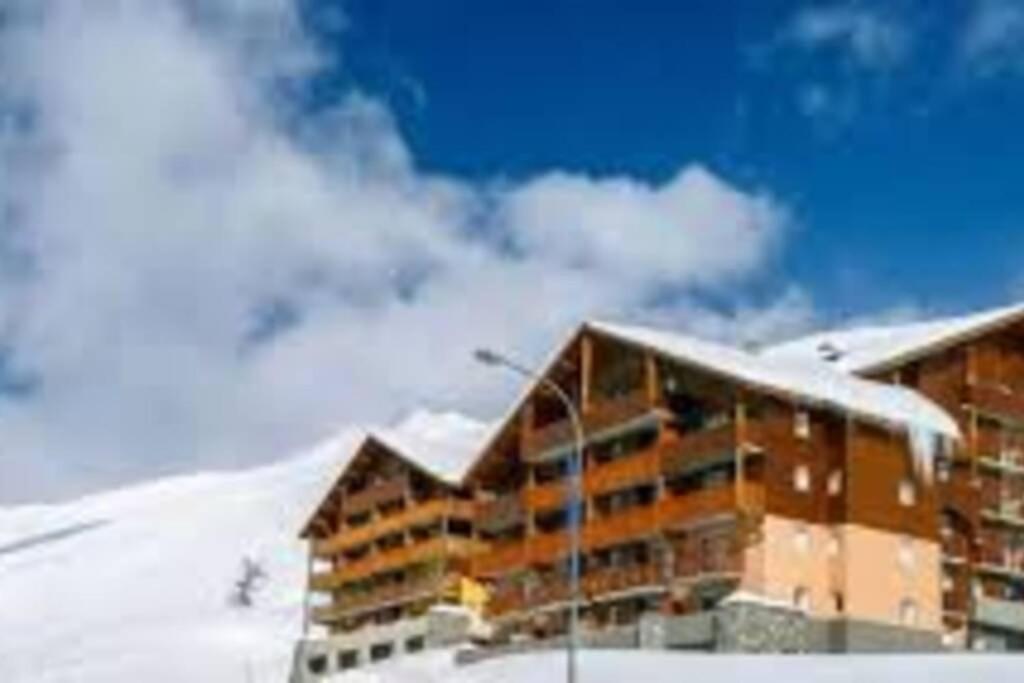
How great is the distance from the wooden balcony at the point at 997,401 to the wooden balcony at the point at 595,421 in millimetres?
12123

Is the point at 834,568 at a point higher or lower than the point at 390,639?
higher

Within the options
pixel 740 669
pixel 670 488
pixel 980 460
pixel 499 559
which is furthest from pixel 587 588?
pixel 740 669

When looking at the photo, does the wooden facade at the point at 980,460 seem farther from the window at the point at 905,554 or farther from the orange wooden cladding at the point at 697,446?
the orange wooden cladding at the point at 697,446

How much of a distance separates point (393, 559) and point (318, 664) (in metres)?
5.48

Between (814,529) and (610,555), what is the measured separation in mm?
8984

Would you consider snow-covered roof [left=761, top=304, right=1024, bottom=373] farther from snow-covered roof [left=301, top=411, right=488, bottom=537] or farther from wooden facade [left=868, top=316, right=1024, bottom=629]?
snow-covered roof [left=301, top=411, right=488, bottom=537]

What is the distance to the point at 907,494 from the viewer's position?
81625 mm

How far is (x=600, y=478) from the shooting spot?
87.0 m

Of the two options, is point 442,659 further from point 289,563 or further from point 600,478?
point 289,563

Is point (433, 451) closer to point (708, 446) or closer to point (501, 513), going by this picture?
point (501, 513)

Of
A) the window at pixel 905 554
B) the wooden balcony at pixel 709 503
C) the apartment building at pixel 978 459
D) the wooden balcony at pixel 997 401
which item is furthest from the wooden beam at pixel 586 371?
the wooden balcony at pixel 997 401

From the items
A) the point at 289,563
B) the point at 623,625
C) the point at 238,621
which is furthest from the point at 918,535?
the point at 289,563

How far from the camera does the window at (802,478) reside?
261 ft

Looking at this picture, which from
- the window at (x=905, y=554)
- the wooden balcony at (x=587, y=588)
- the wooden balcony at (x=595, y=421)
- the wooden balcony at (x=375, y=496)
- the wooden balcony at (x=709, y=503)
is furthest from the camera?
the wooden balcony at (x=375, y=496)
